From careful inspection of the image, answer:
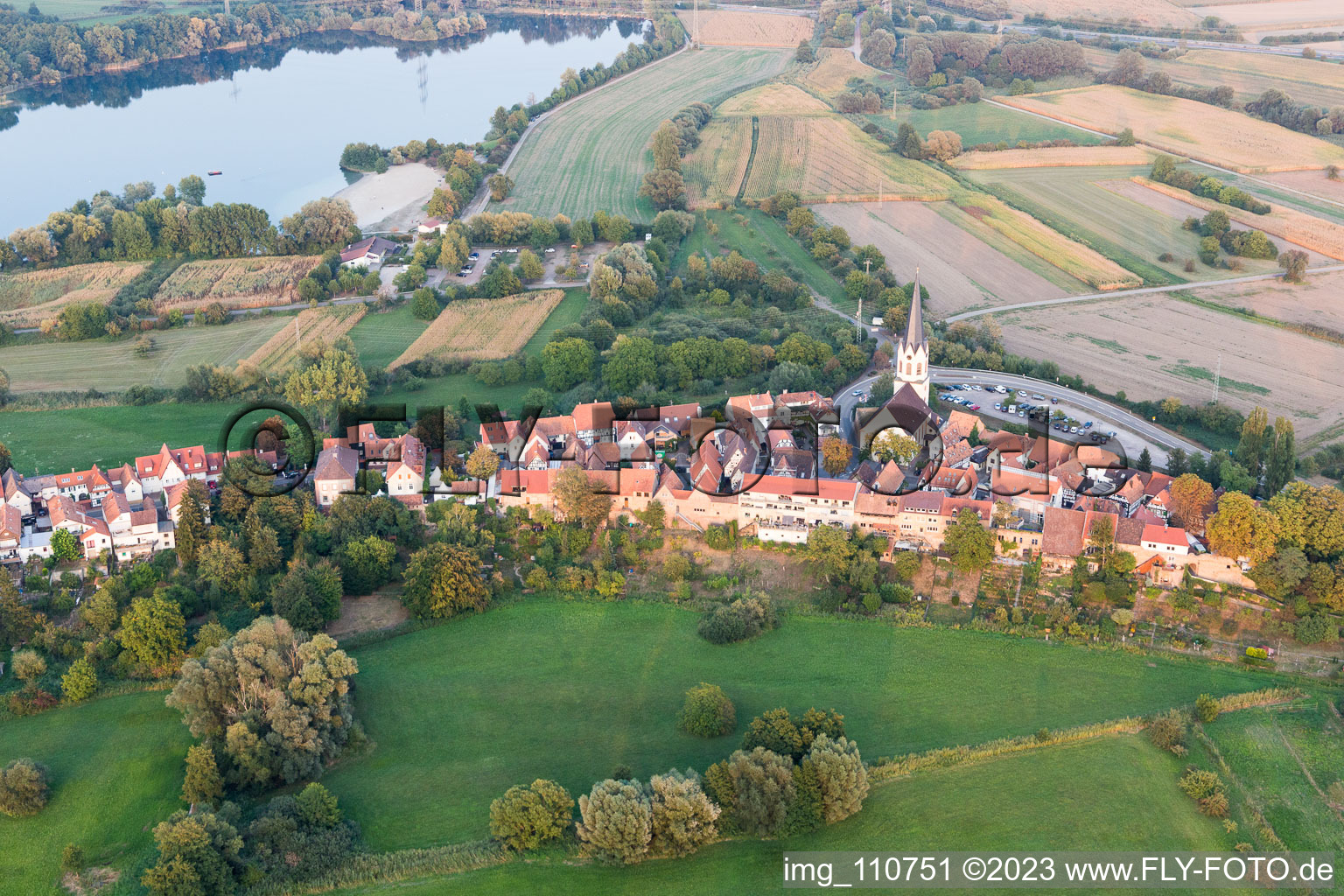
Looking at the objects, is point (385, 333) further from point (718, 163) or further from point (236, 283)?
point (718, 163)

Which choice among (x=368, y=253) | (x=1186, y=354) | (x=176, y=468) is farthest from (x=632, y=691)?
(x=368, y=253)

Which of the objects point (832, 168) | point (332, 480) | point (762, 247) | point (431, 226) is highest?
point (832, 168)

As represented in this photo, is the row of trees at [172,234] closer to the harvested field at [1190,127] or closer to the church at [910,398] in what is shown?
the church at [910,398]

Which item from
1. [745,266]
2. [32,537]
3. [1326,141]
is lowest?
[32,537]

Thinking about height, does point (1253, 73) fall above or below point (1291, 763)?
above

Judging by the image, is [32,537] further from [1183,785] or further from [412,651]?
[1183,785]

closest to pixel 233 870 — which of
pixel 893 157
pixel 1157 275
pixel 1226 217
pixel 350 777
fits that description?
pixel 350 777

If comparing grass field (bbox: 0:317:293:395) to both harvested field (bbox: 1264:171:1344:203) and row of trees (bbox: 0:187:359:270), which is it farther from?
harvested field (bbox: 1264:171:1344:203)
